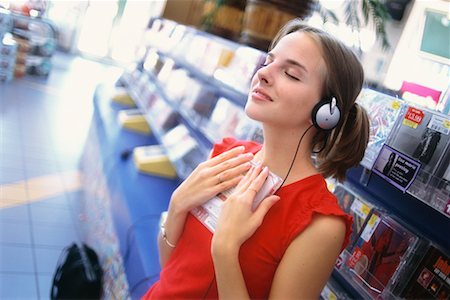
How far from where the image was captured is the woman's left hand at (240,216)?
919 mm

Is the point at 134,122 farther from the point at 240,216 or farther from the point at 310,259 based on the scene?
the point at 310,259

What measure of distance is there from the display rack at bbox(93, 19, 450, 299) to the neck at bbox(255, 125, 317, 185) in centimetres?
21

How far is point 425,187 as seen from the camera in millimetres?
970

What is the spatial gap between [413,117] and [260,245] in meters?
0.52

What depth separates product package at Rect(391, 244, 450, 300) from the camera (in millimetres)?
958

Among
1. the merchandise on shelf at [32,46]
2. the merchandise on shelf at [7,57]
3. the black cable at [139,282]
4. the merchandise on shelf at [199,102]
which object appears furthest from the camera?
the merchandise on shelf at [32,46]

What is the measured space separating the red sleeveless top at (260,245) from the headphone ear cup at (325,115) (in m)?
0.15

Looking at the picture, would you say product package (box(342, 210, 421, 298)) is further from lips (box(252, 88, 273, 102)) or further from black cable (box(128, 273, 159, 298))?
black cable (box(128, 273, 159, 298))

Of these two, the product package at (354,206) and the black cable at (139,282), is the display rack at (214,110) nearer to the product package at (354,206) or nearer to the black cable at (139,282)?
the product package at (354,206)

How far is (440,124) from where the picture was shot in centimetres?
96

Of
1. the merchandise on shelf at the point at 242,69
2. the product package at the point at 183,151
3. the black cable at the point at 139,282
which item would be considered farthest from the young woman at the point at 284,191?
the product package at the point at 183,151

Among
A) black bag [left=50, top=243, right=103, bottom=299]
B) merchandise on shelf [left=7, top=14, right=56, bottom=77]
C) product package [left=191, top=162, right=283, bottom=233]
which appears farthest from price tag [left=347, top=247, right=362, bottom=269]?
merchandise on shelf [left=7, top=14, right=56, bottom=77]

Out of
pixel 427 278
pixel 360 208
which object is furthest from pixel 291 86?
pixel 427 278

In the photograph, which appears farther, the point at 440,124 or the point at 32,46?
the point at 32,46
